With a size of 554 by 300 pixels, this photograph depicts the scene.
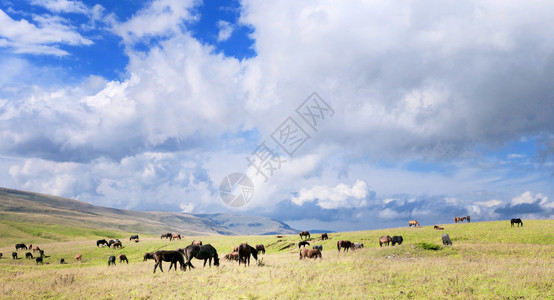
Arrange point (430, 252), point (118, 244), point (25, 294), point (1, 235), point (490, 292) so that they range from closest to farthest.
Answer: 1. point (490, 292)
2. point (25, 294)
3. point (430, 252)
4. point (118, 244)
5. point (1, 235)

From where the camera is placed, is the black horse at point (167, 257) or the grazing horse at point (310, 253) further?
the grazing horse at point (310, 253)

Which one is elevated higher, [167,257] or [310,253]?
[310,253]

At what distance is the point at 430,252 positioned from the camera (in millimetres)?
32500

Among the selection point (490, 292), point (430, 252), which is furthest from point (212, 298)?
point (430, 252)

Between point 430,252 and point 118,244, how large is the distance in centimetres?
6383

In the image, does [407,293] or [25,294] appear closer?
[407,293]

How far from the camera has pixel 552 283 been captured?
1738 cm

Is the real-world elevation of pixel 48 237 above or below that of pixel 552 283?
below

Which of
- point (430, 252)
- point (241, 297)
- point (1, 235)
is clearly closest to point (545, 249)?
point (430, 252)

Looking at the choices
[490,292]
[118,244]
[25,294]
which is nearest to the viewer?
[490,292]

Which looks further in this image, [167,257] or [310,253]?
[310,253]

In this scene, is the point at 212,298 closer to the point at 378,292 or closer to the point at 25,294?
the point at 378,292

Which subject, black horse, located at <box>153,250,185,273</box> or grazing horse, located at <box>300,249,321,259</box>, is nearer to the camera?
black horse, located at <box>153,250,185,273</box>

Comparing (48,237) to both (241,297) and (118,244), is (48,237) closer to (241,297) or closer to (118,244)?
(118,244)
